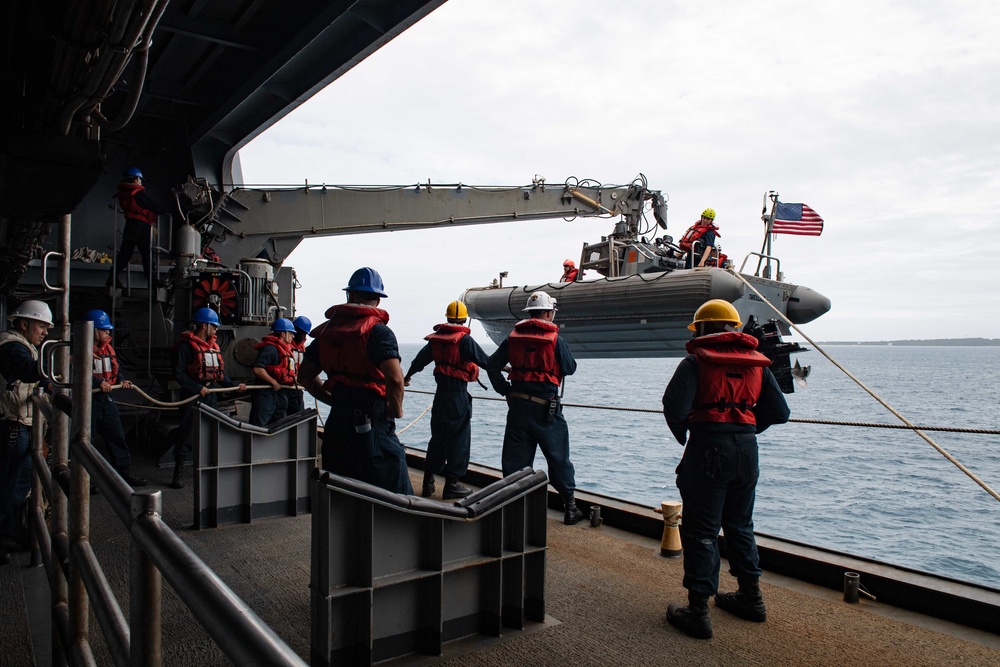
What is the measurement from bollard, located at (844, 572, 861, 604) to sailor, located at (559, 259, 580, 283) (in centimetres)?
991

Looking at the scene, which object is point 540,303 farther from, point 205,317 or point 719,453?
point 205,317

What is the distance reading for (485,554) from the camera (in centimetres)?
301

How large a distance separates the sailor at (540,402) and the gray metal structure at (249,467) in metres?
1.52

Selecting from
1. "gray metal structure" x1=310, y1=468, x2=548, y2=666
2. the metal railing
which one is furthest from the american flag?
the metal railing

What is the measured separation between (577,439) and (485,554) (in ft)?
62.7

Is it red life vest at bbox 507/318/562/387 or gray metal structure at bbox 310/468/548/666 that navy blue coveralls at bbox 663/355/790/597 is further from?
red life vest at bbox 507/318/562/387

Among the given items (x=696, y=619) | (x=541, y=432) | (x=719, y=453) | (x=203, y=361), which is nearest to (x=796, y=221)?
(x=541, y=432)

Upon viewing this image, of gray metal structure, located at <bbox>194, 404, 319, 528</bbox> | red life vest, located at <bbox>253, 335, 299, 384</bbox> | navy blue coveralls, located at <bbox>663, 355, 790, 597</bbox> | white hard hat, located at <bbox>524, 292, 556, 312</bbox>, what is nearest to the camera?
navy blue coveralls, located at <bbox>663, 355, 790, 597</bbox>

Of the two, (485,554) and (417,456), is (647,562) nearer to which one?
(485,554)

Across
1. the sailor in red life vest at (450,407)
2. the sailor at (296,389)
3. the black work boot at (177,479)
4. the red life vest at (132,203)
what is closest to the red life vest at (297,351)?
the sailor at (296,389)

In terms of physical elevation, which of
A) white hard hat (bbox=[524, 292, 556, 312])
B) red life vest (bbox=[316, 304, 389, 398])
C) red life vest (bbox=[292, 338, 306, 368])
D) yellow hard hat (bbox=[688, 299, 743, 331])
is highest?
white hard hat (bbox=[524, 292, 556, 312])

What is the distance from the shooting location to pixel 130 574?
1216mm

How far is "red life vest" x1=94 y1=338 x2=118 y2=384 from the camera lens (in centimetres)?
580

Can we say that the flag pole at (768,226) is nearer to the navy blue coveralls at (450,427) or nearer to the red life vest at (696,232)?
the red life vest at (696,232)
